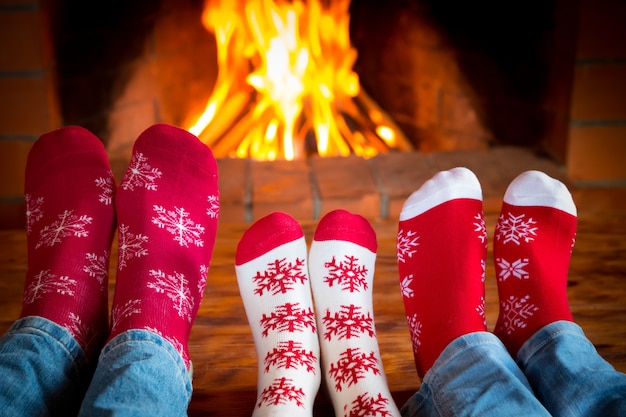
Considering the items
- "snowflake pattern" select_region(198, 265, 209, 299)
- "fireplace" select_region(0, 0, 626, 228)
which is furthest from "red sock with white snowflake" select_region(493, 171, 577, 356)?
"fireplace" select_region(0, 0, 626, 228)

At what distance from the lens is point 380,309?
1149 mm

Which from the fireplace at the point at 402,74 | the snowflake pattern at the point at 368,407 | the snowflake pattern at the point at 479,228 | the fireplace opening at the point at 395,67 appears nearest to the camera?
the snowflake pattern at the point at 368,407

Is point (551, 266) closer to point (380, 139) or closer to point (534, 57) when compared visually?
point (534, 57)

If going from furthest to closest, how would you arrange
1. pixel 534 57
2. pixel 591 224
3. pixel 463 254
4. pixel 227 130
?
pixel 227 130
pixel 534 57
pixel 591 224
pixel 463 254

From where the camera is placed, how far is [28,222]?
107 cm

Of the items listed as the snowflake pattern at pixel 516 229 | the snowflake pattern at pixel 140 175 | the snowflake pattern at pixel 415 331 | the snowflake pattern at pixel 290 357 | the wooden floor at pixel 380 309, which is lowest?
the wooden floor at pixel 380 309

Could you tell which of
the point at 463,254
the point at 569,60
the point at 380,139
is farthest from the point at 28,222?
the point at 569,60

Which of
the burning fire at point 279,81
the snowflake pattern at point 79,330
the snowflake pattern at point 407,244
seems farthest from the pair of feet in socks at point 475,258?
the burning fire at point 279,81

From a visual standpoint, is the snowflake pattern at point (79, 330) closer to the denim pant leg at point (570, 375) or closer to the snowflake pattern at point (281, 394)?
the snowflake pattern at point (281, 394)

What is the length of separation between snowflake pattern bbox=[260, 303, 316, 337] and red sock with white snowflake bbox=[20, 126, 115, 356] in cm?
21

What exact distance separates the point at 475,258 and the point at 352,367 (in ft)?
0.77

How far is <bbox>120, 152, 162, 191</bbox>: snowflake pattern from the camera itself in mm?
1048

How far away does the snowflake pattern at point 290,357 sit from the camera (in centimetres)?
88

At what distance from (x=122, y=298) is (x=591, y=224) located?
3.33ft
